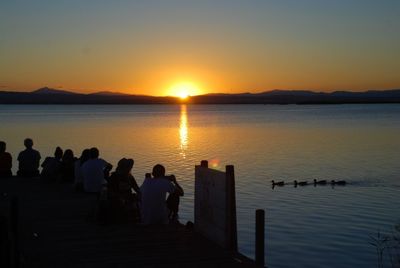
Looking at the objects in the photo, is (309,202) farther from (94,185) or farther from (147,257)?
(147,257)

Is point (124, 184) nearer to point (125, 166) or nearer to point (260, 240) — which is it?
point (125, 166)

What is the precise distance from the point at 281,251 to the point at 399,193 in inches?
499

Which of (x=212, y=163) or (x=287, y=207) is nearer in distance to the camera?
(x=287, y=207)

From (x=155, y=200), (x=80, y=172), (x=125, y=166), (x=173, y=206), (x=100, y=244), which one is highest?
(x=125, y=166)

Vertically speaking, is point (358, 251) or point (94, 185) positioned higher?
point (94, 185)

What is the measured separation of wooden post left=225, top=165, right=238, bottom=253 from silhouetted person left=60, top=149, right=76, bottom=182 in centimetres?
984

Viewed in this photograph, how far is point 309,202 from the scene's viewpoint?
24.7 m

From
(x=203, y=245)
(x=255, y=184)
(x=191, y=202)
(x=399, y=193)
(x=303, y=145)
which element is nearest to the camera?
(x=203, y=245)

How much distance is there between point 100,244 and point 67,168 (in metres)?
8.61

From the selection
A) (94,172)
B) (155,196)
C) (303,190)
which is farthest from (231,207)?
(303,190)

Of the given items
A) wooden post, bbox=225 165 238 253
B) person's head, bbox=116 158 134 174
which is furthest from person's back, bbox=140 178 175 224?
wooden post, bbox=225 165 238 253

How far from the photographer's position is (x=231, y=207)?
32.6 feet

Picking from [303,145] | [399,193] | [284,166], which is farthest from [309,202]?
[303,145]

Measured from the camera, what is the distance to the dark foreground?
939cm
